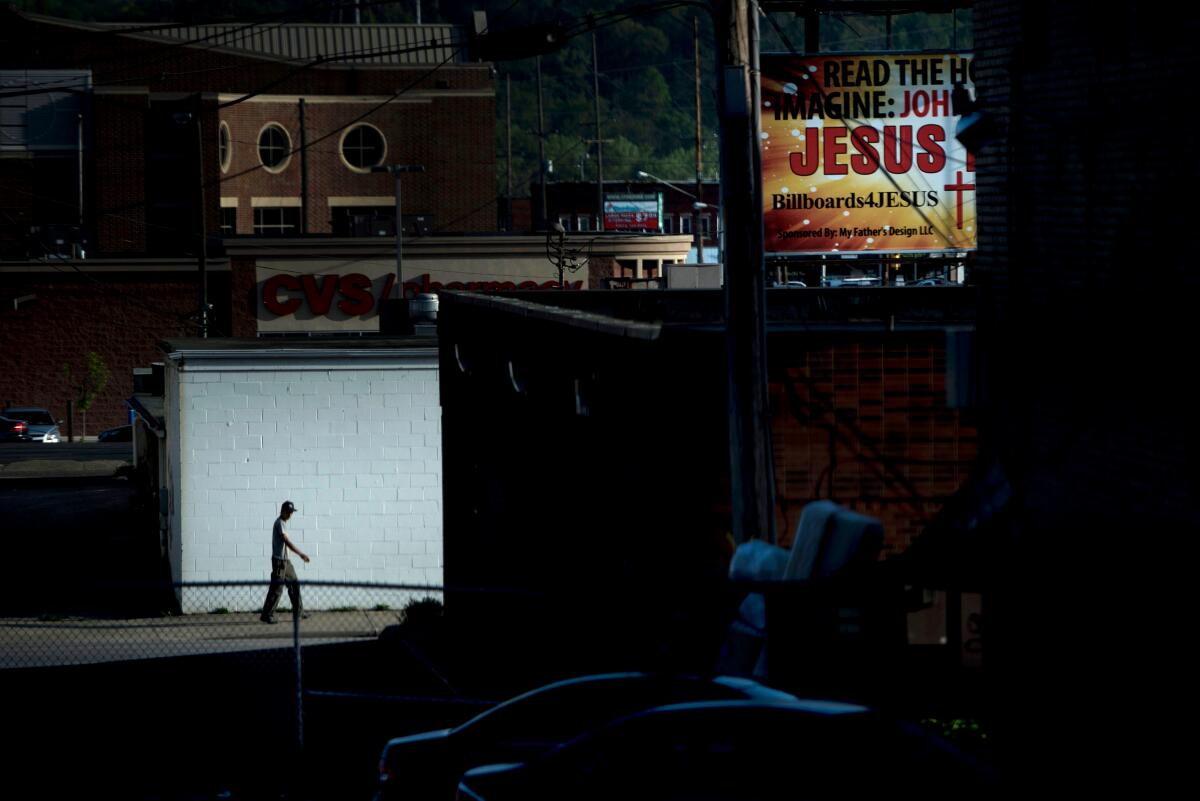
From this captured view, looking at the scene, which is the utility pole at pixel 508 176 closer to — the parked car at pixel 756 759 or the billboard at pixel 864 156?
the billboard at pixel 864 156

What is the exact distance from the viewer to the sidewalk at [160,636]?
1956 centimetres

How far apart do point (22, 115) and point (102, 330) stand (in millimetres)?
16496

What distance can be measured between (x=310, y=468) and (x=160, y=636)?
4281 millimetres

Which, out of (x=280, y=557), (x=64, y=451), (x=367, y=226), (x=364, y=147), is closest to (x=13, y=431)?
(x=64, y=451)

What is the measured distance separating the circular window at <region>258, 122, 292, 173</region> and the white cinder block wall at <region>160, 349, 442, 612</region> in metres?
Result: 52.2

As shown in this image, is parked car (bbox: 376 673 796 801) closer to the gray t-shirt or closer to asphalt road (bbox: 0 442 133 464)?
the gray t-shirt

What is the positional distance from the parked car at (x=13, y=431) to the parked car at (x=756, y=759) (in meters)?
55.1

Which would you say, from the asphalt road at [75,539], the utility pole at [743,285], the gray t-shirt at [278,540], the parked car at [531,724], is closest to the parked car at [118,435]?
the asphalt road at [75,539]

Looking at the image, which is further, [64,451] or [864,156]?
[64,451]

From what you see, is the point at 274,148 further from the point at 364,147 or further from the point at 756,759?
the point at 756,759

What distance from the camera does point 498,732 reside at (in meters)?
9.50

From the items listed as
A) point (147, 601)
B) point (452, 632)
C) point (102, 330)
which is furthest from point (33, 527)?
point (102, 330)

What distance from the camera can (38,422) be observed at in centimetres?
5988

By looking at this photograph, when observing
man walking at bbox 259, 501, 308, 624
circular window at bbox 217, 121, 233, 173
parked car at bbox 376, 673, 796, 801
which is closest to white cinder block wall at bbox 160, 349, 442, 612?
man walking at bbox 259, 501, 308, 624
